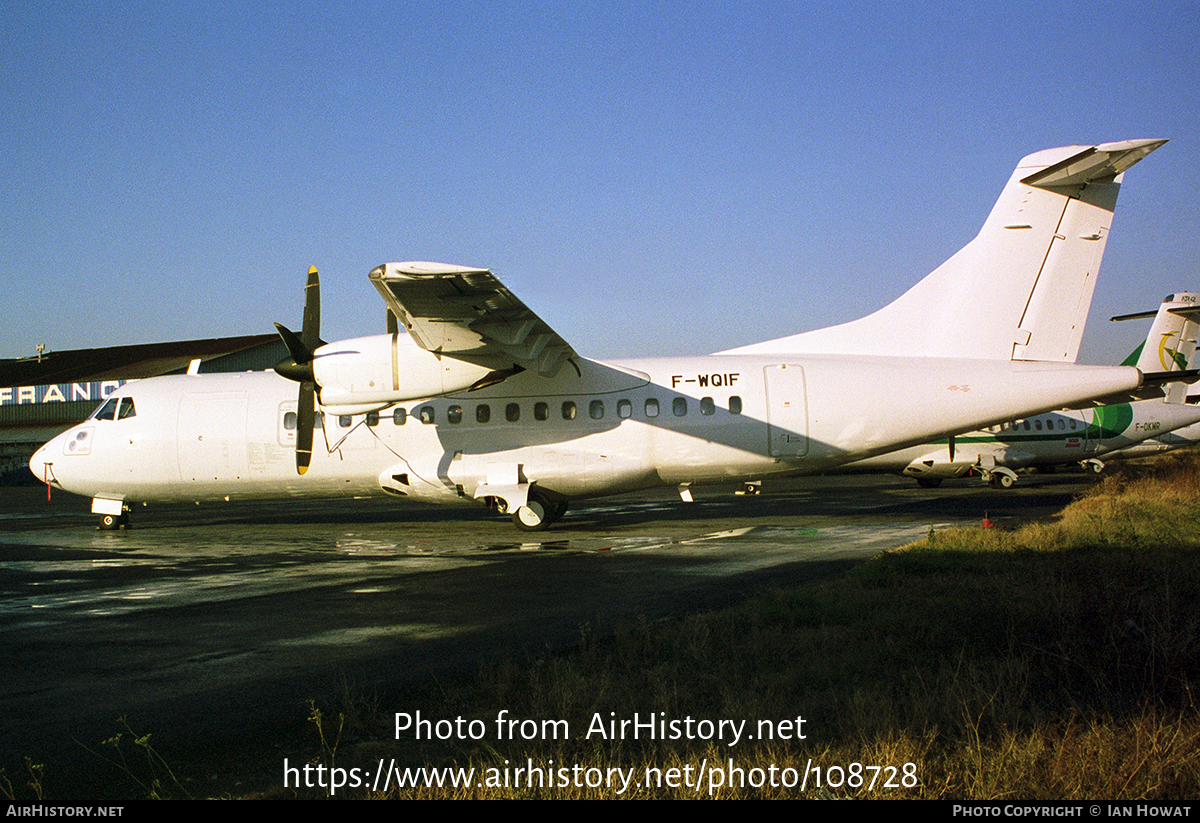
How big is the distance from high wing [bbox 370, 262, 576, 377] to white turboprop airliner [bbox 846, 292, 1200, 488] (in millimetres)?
16822

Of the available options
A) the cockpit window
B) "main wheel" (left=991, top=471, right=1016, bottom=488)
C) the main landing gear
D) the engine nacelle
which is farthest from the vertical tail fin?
the cockpit window

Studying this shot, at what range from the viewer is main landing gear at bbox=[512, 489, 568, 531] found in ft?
55.1

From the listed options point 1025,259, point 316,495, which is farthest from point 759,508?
point 316,495

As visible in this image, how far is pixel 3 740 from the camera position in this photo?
4680 mm

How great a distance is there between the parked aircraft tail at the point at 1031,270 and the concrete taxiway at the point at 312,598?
384cm

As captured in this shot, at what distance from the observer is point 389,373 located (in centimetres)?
1520

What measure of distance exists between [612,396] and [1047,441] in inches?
899

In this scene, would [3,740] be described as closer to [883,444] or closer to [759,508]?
[883,444]

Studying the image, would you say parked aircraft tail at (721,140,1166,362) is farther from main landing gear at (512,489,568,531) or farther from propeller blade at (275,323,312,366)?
propeller blade at (275,323,312,366)

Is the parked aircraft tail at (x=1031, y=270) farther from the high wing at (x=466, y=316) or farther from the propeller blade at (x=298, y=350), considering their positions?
the propeller blade at (x=298, y=350)

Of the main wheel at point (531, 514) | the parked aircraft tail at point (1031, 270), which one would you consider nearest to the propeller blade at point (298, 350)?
the main wheel at point (531, 514)

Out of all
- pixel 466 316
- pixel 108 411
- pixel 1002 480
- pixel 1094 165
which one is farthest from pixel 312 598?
pixel 1002 480

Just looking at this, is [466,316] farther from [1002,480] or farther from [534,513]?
[1002,480]

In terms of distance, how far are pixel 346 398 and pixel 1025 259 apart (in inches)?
519
